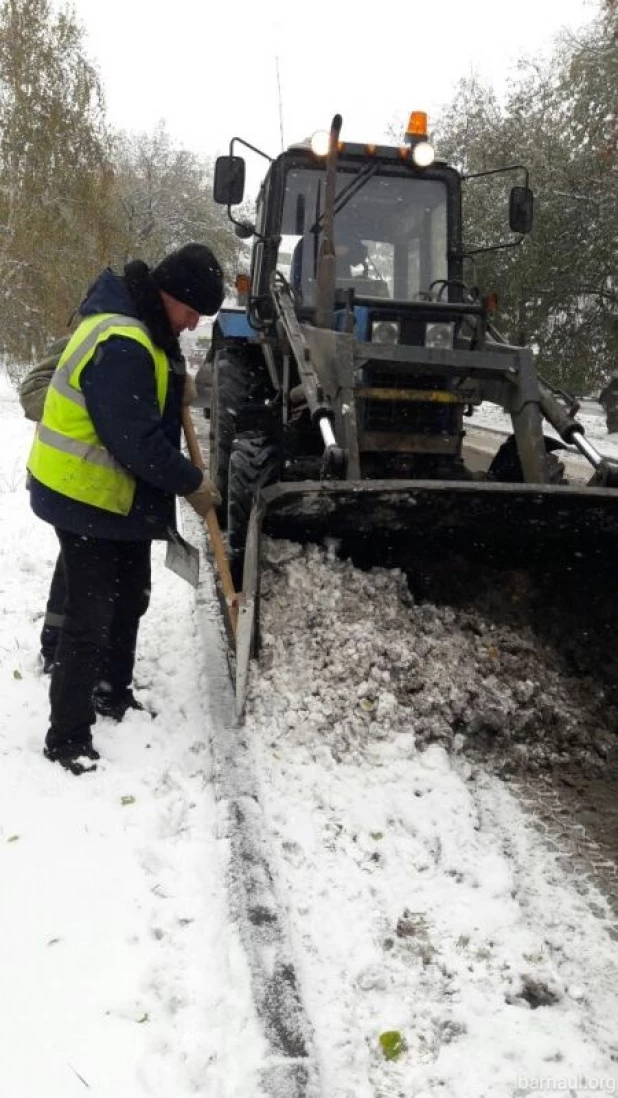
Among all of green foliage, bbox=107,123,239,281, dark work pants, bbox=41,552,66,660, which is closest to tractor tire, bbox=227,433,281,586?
dark work pants, bbox=41,552,66,660

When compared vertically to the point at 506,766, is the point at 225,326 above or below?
above

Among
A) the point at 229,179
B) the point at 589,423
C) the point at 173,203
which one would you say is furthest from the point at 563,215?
the point at 173,203

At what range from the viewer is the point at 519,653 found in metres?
3.79

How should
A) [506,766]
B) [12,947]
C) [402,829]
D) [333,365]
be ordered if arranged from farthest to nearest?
1. [333,365]
2. [506,766]
3. [402,829]
4. [12,947]

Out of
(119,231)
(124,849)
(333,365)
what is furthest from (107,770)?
(119,231)

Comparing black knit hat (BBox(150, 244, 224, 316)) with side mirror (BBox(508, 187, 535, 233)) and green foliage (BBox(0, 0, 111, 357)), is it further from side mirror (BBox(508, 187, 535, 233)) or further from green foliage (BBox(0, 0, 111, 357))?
green foliage (BBox(0, 0, 111, 357))

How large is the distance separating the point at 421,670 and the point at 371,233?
3.14 meters

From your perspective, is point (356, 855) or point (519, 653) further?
point (519, 653)

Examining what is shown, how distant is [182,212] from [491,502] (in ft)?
125

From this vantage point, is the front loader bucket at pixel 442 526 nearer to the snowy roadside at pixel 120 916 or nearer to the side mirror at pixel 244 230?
the snowy roadside at pixel 120 916

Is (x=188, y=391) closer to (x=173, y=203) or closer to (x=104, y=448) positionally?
(x=104, y=448)

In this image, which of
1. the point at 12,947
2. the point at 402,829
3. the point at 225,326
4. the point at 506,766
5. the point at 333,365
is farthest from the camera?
the point at 225,326

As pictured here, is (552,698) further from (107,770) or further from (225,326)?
(225,326)

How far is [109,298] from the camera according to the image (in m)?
3.11
